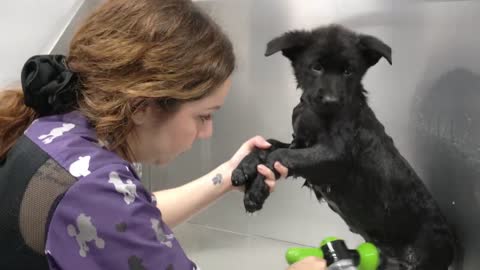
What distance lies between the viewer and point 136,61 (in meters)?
0.74

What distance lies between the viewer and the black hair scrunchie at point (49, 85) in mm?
754

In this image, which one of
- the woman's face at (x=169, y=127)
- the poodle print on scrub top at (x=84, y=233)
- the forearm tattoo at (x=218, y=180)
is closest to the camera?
the poodle print on scrub top at (x=84, y=233)

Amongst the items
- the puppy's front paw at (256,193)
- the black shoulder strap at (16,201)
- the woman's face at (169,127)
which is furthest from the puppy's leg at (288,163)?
the black shoulder strap at (16,201)

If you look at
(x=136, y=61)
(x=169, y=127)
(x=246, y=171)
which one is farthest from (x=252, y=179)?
(x=136, y=61)

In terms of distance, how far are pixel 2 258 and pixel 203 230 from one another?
1019 millimetres

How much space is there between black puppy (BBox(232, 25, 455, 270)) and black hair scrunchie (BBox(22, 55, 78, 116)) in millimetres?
322

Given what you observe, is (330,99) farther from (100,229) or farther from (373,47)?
(100,229)

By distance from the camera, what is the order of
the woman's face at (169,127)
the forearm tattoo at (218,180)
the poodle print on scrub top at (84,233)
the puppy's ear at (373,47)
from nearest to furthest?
1. the poodle print on scrub top at (84,233)
2. the woman's face at (169,127)
3. the puppy's ear at (373,47)
4. the forearm tattoo at (218,180)

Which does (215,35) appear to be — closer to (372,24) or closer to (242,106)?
(372,24)

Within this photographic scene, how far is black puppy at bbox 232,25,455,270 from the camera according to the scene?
903 mm

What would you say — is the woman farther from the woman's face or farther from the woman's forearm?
the woman's forearm

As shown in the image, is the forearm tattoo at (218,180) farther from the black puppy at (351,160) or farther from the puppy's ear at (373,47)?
the puppy's ear at (373,47)

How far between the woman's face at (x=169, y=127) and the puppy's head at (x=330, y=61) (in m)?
0.16

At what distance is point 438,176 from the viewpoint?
3.71 ft
